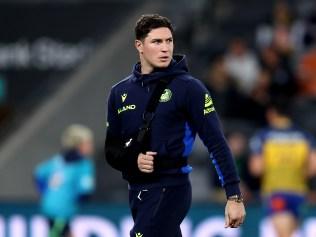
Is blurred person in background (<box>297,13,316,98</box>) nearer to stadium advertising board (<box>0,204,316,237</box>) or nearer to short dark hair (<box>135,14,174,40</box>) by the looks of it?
stadium advertising board (<box>0,204,316,237</box>)

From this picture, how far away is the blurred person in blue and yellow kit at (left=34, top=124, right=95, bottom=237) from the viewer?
1444cm

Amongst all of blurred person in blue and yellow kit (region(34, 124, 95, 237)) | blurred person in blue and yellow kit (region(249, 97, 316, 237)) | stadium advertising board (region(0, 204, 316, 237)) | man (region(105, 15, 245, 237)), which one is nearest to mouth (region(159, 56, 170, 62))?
man (region(105, 15, 245, 237))

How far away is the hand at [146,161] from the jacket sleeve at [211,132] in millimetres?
358

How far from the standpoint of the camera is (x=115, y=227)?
1554 centimetres

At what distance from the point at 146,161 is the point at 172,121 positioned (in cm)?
32

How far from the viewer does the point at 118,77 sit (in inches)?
748

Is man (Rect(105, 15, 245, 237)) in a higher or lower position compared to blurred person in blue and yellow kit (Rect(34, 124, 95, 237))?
higher

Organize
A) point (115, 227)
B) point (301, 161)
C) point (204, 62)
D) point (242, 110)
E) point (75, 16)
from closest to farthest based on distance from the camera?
point (301, 161) < point (115, 227) < point (242, 110) < point (204, 62) < point (75, 16)

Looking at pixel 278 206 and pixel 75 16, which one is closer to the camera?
pixel 278 206

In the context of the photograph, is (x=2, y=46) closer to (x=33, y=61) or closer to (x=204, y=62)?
(x=33, y=61)

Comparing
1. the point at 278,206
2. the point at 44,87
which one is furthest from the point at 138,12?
the point at 278,206

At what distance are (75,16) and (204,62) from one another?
3.00 m

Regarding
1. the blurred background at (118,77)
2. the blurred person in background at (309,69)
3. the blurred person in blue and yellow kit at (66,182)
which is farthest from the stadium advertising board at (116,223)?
the blurred person in background at (309,69)

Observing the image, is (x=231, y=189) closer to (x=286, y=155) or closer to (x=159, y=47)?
(x=159, y=47)
